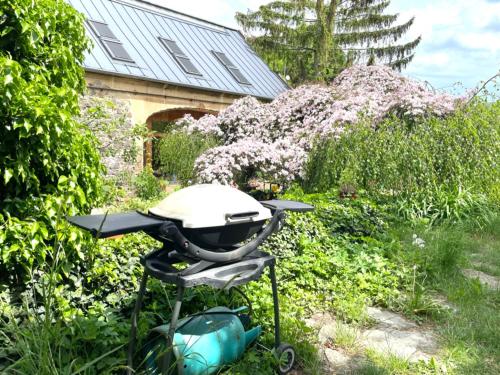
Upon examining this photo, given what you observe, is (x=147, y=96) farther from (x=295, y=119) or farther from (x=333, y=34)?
(x=333, y=34)

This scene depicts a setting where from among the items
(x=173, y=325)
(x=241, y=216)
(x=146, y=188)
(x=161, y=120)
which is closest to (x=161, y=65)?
(x=161, y=120)

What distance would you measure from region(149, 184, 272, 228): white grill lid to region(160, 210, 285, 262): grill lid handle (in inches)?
2.6

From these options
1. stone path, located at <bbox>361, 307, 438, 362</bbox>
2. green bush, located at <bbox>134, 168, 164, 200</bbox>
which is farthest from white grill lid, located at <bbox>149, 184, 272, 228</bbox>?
green bush, located at <bbox>134, 168, 164, 200</bbox>

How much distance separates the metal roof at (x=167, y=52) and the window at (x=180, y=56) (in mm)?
137

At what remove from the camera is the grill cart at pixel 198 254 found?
2008 millimetres

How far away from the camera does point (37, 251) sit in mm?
2715

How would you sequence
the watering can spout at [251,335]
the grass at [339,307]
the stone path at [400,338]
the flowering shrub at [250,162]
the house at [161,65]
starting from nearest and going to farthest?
the grass at [339,307], the watering can spout at [251,335], the stone path at [400,338], the flowering shrub at [250,162], the house at [161,65]

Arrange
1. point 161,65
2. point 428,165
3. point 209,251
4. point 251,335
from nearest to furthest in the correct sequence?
point 209,251 < point 251,335 < point 428,165 < point 161,65

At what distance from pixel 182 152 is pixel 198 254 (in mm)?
8620

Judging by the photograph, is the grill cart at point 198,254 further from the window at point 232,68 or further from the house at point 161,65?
the window at point 232,68

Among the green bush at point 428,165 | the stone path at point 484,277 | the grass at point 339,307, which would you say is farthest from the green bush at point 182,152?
the stone path at point 484,277

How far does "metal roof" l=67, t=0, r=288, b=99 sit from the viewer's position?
38.7 feet

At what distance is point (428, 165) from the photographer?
274 inches

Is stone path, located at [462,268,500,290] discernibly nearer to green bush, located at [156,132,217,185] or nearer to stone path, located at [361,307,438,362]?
stone path, located at [361,307,438,362]
